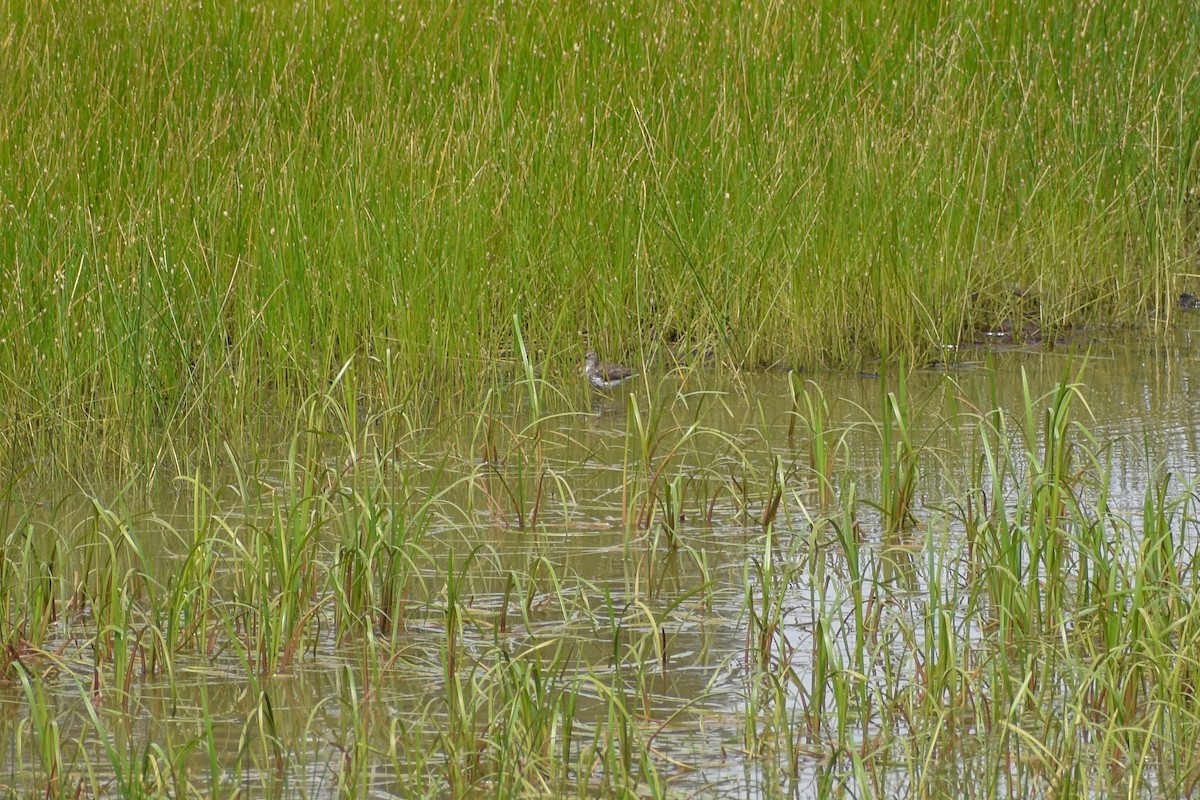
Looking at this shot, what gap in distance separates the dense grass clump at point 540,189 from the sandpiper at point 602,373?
7cm

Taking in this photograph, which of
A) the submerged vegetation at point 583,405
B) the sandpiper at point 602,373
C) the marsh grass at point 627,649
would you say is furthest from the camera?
the sandpiper at point 602,373

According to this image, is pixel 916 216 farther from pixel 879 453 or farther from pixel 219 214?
pixel 219 214

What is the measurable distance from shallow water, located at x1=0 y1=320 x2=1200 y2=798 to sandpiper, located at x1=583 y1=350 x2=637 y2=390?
1.56 feet

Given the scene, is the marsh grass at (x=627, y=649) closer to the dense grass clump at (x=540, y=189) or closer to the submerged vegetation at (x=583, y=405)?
the submerged vegetation at (x=583, y=405)

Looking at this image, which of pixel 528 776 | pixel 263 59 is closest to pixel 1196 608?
pixel 528 776

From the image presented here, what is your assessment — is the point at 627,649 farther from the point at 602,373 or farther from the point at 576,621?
the point at 602,373

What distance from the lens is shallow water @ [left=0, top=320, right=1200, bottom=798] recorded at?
3.04 meters

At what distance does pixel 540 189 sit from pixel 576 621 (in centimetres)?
291

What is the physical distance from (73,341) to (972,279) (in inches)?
135

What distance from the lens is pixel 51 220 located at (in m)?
5.67

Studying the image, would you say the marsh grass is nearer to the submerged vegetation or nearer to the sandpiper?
the submerged vegetation

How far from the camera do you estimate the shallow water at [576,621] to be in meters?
3.04

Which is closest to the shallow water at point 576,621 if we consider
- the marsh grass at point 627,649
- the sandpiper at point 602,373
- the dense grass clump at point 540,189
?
the marsh grass at point 627,649

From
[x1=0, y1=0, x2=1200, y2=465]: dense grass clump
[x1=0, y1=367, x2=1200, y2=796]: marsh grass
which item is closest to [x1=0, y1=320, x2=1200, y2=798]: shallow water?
[x1=0, y1=367, x2=1200, y2=796]: marsh grass
